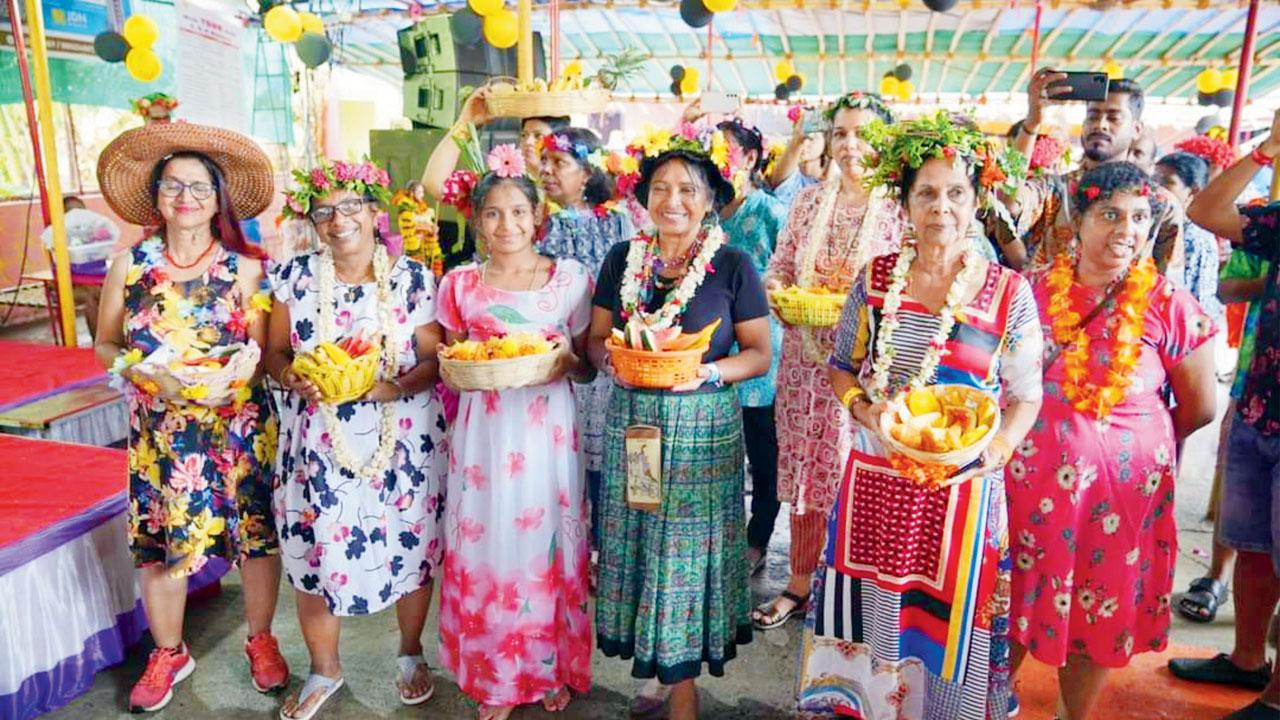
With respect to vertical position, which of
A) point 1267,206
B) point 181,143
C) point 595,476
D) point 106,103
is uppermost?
point 106,103

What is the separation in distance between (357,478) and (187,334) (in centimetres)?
68

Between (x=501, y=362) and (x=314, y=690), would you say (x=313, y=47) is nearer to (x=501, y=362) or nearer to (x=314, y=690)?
(x=314, y=690)

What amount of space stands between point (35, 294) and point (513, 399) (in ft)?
30.8

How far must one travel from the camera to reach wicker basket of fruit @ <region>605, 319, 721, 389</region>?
6.97 feet

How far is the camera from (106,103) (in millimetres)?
9773

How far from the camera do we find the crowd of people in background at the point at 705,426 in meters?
2.17

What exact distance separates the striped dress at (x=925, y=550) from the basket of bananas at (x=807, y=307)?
0.29 metres

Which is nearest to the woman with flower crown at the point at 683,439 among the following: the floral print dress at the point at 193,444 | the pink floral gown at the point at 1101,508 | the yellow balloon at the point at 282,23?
the pink floral gown at the point at 1101,508

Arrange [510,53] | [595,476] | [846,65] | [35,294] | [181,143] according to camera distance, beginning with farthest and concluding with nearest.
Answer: [846,65] → [35,294] → [510,53] → [595,476] → [181,143]

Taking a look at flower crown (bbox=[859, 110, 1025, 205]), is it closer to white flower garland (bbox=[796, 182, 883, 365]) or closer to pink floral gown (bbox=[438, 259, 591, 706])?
white flower garland (bbox=[796, 182, 883, 365])

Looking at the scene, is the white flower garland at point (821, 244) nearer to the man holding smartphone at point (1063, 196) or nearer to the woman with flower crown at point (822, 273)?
the woman with flower crown at point (822, 273)

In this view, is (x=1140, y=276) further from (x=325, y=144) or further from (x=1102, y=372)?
(x=325, y=144)

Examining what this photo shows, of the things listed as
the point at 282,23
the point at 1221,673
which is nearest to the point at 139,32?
the point at 282,23

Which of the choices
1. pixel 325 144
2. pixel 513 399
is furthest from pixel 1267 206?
pixel 325 144
